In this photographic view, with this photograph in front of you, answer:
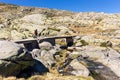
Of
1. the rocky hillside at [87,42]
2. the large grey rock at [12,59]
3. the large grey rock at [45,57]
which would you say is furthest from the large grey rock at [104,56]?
the large grey rock at [12,59]

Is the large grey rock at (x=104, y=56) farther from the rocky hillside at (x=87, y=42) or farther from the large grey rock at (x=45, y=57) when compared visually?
the large grey rock at (x=45, y=57)

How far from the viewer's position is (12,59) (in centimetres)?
2689

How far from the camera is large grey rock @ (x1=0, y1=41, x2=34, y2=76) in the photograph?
26.1m

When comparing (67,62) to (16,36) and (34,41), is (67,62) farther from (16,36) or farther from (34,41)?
(16,36)

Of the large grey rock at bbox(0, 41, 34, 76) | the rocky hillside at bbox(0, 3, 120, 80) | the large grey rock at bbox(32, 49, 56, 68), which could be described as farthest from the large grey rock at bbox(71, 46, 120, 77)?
the large grey rock at bbox(0, 41, 34, 76)

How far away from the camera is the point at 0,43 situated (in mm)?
27766

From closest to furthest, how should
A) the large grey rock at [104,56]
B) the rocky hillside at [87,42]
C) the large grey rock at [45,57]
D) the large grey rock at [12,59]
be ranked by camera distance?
the large grey rock at [12,59] < the large grey rock at [45,57] < the rocky hillside at [87,42] < the large grey rock at [104,56]

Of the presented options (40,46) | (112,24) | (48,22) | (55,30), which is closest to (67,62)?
(40,46)

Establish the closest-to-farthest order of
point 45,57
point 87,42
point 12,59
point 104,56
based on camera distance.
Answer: point 12,59 → point 45,57 → point 104,56 → point 87,42

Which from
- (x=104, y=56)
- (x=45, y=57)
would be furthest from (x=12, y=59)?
(x=104, y=56)

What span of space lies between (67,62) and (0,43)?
12089mm

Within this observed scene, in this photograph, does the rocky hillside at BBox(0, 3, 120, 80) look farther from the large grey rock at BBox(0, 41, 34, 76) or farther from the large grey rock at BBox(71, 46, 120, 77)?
the large grey rock at BBox(0, 41, 34, 76)

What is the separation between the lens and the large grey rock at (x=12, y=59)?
85.7 feet

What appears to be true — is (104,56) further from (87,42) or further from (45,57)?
(87,42)
